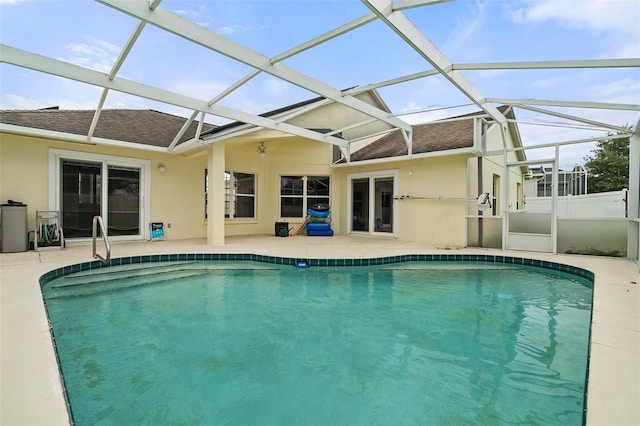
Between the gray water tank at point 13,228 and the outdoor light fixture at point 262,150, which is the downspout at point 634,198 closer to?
the outdoor light fixture at point 262,150

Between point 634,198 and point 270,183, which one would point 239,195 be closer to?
point 270,183

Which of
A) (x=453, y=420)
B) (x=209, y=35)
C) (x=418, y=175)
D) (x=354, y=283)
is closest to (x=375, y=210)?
(x=418, y=175)

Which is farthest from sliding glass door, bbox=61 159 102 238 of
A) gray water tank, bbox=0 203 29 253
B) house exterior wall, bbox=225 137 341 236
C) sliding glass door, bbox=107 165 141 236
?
house exterior wall, bbox=225 137 341 236

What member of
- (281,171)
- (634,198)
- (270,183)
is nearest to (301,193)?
(281,171)

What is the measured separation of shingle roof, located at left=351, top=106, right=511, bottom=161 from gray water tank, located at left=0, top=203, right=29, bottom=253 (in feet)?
28.9

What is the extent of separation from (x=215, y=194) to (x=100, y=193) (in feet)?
10.2

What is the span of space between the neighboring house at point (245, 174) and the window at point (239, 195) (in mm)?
36

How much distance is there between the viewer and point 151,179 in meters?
9.15

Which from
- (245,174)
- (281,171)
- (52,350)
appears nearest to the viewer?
(52,350)

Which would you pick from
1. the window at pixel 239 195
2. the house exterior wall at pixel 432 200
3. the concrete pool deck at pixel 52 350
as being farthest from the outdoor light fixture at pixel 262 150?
the concrete pool deck at pixel 52 350

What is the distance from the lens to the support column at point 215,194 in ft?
27.1

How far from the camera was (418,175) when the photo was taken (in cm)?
952

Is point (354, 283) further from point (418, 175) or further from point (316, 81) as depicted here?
point (418, 175)

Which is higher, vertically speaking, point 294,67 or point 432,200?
point 294,67
